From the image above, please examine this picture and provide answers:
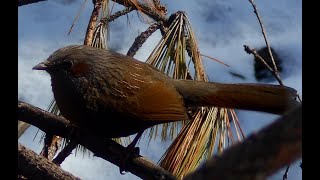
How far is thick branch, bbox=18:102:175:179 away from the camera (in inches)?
63.3

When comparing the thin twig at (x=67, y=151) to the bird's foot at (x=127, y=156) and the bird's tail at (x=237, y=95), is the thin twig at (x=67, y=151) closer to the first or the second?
the bird's foot at (x=127, y=156)

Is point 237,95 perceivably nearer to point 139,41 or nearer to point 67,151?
point 139,41

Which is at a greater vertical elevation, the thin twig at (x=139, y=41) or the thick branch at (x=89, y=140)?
the thin twig at (x=139, y=41)

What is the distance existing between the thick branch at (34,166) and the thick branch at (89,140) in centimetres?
22

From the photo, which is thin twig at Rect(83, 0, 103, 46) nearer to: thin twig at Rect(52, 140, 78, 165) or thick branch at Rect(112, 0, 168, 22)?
thick branch at Rect(112, 0, 168, 22)

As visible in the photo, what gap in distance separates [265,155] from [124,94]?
5.31 feet

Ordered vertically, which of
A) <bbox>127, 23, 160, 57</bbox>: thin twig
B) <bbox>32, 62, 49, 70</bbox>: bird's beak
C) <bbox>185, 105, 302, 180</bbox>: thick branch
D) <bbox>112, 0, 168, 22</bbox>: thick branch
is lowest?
Answer: <bbox>185, 105, 302, 180</bbox>: thick branch

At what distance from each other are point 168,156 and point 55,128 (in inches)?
22.9

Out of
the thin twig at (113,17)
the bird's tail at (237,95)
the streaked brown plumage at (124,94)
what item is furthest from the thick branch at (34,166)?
the thin twig at (113,17)

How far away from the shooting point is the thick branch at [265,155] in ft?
1.37

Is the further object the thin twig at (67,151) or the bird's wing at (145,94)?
the bird's wing at (145,94)

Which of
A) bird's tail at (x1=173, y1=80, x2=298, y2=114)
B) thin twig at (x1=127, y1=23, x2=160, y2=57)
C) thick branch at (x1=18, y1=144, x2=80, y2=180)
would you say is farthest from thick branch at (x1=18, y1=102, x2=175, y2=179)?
thin twig at (x1=127, y1=23, x2=160, y2=57)
